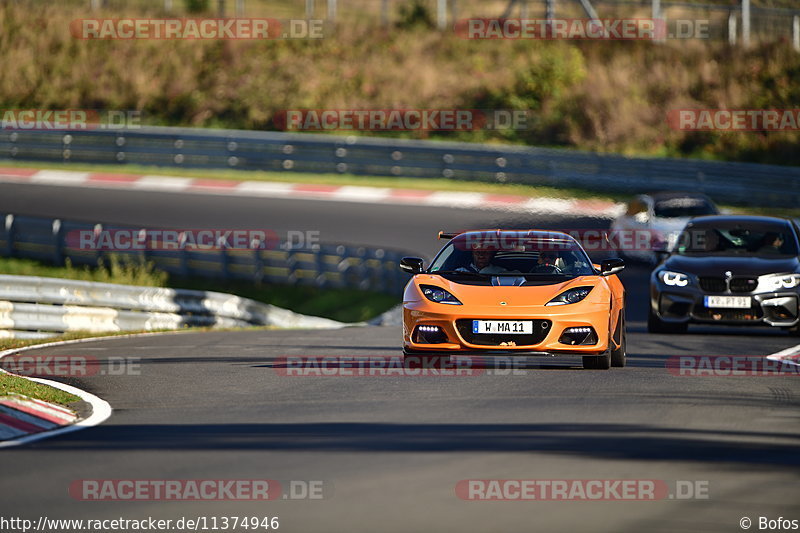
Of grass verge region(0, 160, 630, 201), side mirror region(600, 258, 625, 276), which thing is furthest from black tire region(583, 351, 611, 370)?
grass verge region(0, 160, 630, 201)

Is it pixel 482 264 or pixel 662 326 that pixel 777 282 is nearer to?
pixel 662 326

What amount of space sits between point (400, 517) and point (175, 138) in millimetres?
31940

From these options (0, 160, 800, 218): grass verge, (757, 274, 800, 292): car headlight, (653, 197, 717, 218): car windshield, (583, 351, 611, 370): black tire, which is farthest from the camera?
(0, 160, 800, 218): grass verge

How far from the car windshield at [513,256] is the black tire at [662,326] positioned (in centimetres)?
380

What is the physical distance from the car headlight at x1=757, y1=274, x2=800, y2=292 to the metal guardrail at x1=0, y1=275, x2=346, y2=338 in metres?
8.82

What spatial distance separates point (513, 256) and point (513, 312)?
1751 mm

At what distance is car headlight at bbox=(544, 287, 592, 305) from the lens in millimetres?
11984

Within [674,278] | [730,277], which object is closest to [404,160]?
[674,278]

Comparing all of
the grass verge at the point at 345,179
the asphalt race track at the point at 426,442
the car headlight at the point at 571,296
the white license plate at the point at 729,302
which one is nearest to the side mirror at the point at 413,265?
the asphalt race track at the point at 426,442

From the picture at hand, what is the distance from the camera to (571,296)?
39.6 ft

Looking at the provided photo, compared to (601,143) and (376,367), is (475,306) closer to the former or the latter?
(376,367)

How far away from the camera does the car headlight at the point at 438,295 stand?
39.5ft

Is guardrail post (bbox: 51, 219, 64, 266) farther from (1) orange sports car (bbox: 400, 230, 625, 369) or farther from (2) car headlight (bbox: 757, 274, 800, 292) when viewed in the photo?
(1) orange sports car (bbox: 400, 230, 625, 369)

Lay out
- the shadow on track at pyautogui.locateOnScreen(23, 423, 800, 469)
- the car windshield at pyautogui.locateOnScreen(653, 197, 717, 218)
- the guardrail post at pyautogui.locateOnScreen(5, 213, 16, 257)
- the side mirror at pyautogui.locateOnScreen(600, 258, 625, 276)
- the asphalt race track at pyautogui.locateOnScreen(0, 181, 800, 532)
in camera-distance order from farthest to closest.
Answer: the guardrail post at pyautogui.locateOnScreen(5, 213, 16, 257) → the car windshield at pyautogui.locateOnScreen(653, 197, 717, 218) → the side mirror at pyautogui.locateOnScreen(600, 258, 625, 276) → the shadow on track at pyautogui.locateOnScreen(23, 423, 800, 469) → the asphalt race track at pyautogui.locateOnScreen(0, 181, 800, 532)
